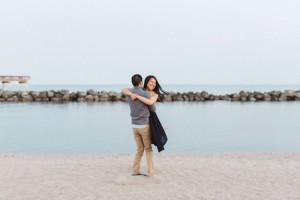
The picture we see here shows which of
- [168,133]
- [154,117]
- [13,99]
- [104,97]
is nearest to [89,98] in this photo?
[104,97]

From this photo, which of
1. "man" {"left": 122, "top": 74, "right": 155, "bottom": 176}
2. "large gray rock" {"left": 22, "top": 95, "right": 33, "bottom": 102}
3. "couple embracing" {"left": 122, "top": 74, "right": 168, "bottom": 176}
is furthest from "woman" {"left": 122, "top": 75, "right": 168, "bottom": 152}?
"large gray rock" {"left": 22, "top": 95, "right": 33, "bottom": 102}

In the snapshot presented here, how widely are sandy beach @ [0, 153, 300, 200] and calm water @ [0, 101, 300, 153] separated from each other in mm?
5169

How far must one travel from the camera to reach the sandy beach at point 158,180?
7.42 m

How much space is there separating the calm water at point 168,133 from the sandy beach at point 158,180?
204 inches

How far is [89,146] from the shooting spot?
1673cm

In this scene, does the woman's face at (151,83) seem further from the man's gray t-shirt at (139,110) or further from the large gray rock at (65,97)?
the large gray rock at (65,97)

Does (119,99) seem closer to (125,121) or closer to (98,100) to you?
(98,100)

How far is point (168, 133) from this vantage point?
21031 mm

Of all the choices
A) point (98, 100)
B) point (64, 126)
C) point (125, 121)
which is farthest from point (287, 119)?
point (98, 100)

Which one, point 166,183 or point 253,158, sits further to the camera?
point 253,158

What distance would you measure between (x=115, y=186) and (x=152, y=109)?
1.72 metres

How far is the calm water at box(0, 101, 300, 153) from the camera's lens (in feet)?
54.6

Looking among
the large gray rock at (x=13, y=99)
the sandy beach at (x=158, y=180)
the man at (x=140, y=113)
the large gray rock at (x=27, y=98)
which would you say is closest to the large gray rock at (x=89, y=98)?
the large gray rock at (x=27, y=98)

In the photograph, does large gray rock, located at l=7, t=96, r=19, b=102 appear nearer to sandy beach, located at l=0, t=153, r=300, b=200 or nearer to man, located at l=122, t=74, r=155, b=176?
sandy beach, located at l=0, t=153, r=300, b=200
